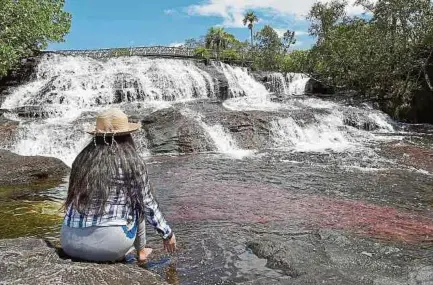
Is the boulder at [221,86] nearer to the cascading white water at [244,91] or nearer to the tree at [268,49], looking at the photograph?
the cascading white water at [244,91]

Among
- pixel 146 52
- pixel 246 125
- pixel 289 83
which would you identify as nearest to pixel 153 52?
pixel 146 52

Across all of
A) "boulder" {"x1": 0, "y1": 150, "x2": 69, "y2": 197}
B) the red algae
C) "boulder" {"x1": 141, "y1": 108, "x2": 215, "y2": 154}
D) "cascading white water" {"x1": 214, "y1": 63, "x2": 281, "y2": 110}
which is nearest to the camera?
the red algae

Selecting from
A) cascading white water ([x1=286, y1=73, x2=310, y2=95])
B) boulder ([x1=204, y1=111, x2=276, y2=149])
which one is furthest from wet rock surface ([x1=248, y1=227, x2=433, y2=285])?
cascading white water ([x1=286, y1=73, x2=310, y2=95])

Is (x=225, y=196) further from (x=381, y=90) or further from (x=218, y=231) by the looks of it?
(x=381, y=90)

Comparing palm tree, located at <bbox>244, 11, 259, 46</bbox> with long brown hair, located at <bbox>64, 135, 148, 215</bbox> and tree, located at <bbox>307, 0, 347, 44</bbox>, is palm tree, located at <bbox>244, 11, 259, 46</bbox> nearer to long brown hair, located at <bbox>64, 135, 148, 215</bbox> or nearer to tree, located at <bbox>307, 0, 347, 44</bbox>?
tree, located at <bbox>307, 0, 347, 44</bbox>

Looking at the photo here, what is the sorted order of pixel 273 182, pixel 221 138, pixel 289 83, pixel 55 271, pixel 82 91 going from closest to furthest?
pixel 55 271, pixel 273 182, pixel 221 138, pixel 82 91, pixel 289 83

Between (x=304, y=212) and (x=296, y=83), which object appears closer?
(x=304, y=212)

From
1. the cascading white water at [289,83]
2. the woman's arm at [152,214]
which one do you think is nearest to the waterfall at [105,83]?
the cascading white water at [289,83]

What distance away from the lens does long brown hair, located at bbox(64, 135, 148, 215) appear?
158 inches

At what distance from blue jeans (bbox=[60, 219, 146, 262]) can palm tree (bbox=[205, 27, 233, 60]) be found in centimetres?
5377

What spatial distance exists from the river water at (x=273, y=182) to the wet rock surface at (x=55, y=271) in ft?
3.98

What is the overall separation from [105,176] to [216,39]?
2158 inches

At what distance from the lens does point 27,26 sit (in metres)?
21.1

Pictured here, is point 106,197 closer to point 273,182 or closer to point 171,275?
point 171,275
